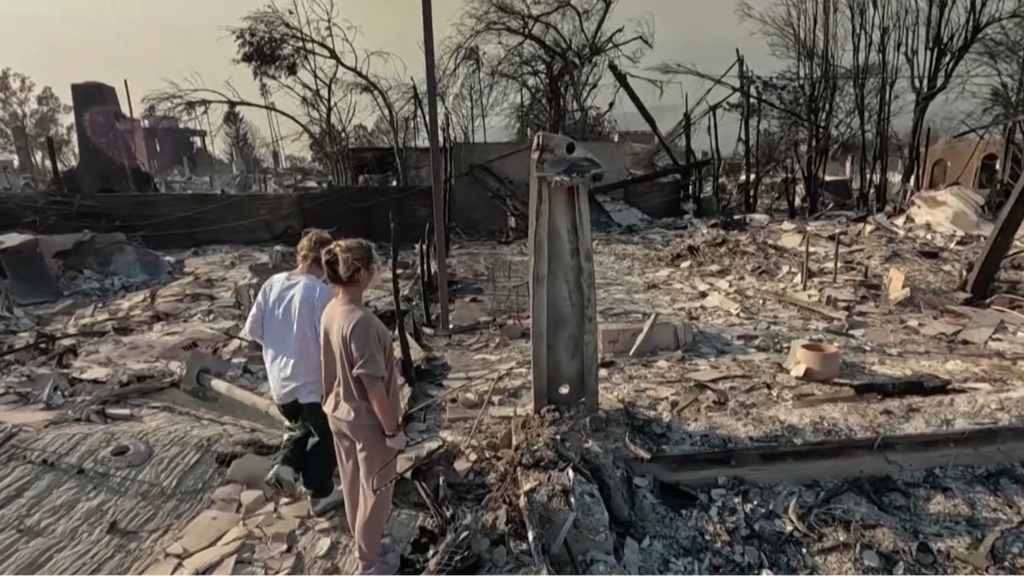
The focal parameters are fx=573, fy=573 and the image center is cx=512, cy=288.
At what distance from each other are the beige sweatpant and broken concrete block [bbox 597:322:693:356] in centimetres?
358

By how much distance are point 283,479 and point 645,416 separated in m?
2.62

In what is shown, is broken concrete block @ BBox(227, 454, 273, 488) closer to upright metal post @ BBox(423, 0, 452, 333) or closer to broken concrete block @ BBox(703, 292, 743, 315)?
upright metal post @ BBox(423, 0, 452, 333)

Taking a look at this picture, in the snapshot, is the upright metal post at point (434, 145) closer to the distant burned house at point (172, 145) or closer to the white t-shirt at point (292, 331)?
the white t-shirt at point (292, 331)

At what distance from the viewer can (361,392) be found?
8.42 ft

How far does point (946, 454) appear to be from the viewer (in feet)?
12.3

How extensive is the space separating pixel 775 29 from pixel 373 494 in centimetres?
2140

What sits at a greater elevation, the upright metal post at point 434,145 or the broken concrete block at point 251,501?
the upright metal post at point 434,145

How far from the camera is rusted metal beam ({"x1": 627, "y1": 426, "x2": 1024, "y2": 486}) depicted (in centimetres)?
365

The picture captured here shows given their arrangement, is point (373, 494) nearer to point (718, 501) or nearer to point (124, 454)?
point (718, 501)

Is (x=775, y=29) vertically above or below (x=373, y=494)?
above

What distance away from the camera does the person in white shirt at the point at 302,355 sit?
3111mm

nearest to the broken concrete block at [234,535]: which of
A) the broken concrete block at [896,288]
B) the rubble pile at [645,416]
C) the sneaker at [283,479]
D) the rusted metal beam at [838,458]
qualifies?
the rubble pile at [645,416]

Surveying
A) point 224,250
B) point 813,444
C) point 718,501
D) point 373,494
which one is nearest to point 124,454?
point 373,494

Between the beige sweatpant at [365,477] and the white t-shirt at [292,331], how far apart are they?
464 mm
